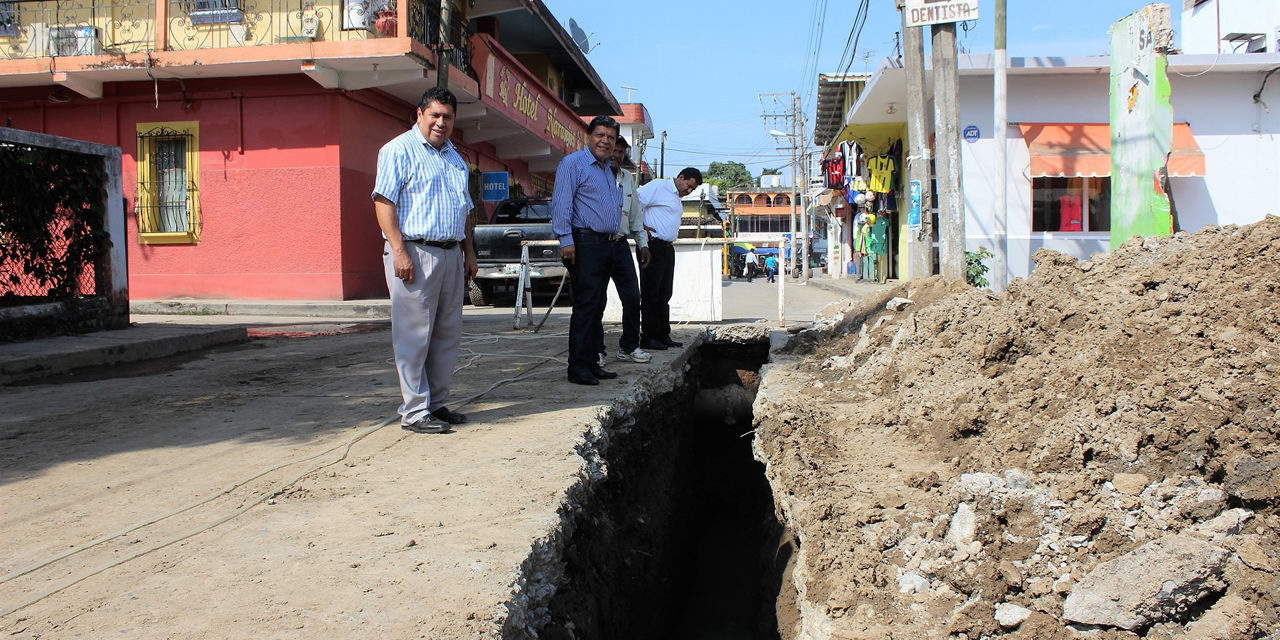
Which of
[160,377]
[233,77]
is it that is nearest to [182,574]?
[160,377]

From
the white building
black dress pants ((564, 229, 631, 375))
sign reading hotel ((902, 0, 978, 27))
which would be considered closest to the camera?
black dress pants ((564, 229, 631, 375))

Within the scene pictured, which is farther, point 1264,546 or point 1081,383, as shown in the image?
point 1081,383

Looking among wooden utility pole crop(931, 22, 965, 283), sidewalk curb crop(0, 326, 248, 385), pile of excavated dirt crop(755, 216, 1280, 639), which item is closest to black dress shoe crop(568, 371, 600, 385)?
pile of excavated dirt crop(755, 216, 1280, 639)

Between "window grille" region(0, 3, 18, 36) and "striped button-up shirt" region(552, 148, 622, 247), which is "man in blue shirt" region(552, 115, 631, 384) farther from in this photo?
"window grille" region(0, 3, 18, 36)

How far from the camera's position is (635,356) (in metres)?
6.22

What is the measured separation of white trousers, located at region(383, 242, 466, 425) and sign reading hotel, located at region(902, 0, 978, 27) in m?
6.70

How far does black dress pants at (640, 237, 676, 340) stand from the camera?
22.6 ft

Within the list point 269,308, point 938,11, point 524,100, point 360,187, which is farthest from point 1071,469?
point 524,100

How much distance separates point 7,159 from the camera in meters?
7.26

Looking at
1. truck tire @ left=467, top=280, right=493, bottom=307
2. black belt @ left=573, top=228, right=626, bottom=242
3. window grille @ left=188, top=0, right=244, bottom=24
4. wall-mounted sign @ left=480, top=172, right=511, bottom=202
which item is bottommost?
truck tire @ left=467, top=280, right=493, bottom=307

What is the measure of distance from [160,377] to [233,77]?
871cm

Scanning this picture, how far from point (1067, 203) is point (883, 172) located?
5.56 metres

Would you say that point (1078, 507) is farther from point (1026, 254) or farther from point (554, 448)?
point (1026, 254)

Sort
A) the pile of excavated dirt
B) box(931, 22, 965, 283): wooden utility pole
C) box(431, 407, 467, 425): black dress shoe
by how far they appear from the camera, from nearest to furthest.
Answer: the pile of excavated dirt
box(431, 407, 467, 425): black dress shoe
box(931, 22, 965, 283): wooden utility pole
